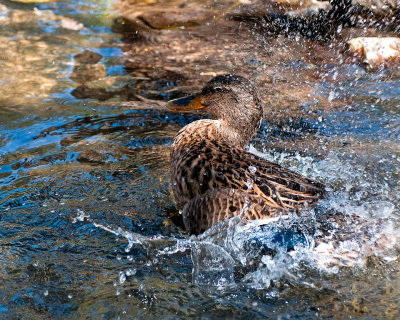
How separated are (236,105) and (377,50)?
3.16 meters

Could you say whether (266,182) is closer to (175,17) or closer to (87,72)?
(87,72)

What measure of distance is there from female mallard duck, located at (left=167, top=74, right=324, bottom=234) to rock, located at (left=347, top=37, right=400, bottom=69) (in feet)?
9.75

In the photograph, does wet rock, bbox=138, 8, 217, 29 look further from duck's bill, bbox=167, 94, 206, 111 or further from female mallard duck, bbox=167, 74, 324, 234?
female mallard duck, bbox=167, 74, 324, 234

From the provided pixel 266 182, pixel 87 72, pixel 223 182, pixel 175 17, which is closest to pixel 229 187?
pixel 223 182

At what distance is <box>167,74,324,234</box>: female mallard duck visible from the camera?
3.23 meters

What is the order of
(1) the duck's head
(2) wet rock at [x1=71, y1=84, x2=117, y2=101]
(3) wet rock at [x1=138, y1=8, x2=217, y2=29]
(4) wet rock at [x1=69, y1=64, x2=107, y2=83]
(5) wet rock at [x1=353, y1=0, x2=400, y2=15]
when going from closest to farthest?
(1) the duck's head < (2) wet rock at [x1=71, y1=84, x2=117, y2=101] < (4) wet rock at [x1=69, y1=64, x2=107, y2=83] < (5) wet rock at [x1=353, y1=0, x2=400, y2=15] < (3) wet rock at [x1=138, y1=8, x2=217, y2=29]

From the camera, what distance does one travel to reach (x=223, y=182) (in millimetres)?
3336

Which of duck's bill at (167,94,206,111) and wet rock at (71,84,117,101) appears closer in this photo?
duck's bill at (167,94,206,111)

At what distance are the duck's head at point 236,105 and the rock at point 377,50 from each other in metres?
2.82

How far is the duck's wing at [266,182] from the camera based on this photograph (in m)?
3.22

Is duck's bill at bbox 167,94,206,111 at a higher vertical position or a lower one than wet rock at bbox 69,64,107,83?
higher

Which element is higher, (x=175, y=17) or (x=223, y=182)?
(x=175, y=17)

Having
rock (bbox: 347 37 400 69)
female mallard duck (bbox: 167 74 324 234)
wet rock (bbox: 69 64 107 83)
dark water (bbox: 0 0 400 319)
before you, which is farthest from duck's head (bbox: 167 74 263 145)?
rock (bbox: 347 37 400 69)

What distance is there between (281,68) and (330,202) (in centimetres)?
354
